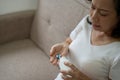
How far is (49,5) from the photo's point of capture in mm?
1834

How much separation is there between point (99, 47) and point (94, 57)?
0.05 metres

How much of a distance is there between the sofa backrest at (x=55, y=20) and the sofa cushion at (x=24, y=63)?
3.4 inches

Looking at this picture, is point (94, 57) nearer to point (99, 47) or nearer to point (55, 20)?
point (99, 47)

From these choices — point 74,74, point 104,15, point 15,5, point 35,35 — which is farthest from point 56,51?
point 15,5

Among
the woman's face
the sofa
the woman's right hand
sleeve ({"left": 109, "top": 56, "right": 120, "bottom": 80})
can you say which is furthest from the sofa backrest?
sleeve ({"left": 109, "top": 56, "right": 120, "bottom": 80})

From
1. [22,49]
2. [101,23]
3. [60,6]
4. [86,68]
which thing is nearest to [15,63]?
[22,49]

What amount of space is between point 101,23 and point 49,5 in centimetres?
78

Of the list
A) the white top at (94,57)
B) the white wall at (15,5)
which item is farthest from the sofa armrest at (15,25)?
the white top at (94,57)

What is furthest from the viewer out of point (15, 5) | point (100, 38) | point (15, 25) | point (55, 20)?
point (15, 5)

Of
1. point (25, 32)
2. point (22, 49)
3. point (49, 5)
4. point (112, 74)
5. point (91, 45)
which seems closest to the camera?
point (112, 74)

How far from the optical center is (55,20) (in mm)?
1775

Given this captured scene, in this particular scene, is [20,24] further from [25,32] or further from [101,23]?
[101,23]

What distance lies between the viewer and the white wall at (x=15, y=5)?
213 centimetres

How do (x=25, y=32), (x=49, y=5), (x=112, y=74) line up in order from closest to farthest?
(x=112, y=74) → (x=49, y=5) → (x=25, y=32)
